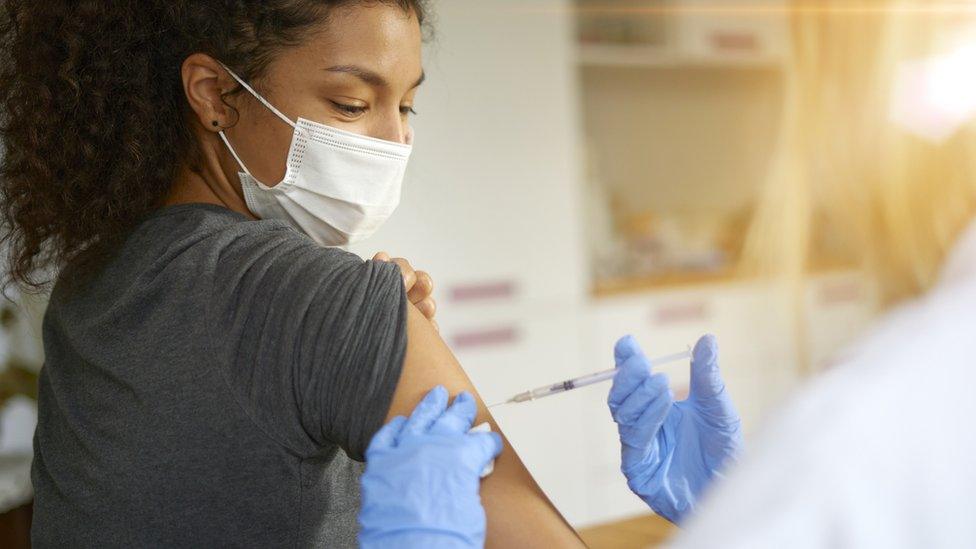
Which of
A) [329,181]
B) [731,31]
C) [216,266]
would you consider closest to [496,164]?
[731,31]

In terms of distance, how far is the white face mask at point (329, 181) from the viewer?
3.57 ft

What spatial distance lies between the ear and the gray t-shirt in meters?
0.13

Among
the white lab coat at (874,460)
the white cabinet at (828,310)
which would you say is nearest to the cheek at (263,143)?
the white lab coat at (874,460)

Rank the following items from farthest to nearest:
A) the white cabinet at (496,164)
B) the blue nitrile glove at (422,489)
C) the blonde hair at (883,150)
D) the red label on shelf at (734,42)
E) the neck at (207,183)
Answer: the red label on shelf at (734,42) → the white cabinet at (496,164) → the neck at (207,183) → the blonde hair at (883,150) → the blue nitrile glove at (422,489)

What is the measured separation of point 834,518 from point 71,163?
91 cm

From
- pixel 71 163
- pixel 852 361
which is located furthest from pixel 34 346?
pixel 852 361

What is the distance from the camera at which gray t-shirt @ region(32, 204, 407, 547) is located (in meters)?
0.88

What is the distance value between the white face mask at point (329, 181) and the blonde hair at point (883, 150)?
46cm

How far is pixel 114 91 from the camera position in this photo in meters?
1.08

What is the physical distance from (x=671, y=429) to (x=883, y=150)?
1.27 ft

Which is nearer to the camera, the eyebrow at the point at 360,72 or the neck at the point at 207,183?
Result: the eyebrow at the point at 360,72

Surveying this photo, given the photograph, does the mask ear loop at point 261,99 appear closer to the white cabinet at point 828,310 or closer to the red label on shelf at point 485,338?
the red label on shelf at point 485,338

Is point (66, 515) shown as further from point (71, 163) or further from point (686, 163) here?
point (686, 163)

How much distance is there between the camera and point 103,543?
958 mm
